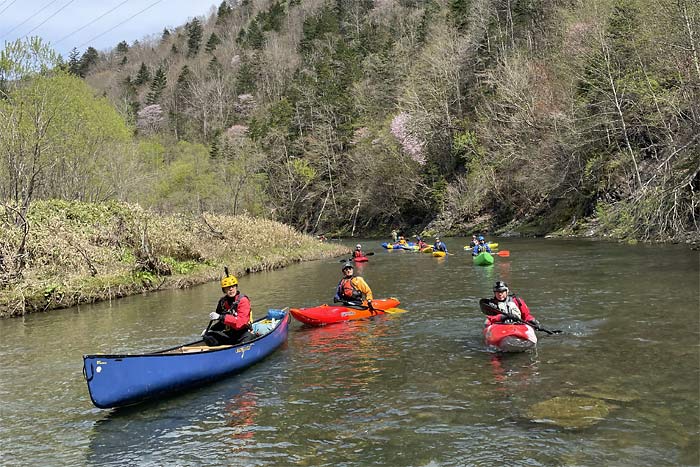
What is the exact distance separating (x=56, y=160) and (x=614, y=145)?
30.6 metres

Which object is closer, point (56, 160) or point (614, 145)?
point (56, 160)

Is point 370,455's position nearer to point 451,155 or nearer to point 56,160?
point 56,160

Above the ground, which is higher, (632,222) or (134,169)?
(134,169)

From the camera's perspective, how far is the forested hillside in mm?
24984

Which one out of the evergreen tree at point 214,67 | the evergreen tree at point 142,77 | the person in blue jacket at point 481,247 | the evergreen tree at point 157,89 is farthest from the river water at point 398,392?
the evergreen tree at point 142,77

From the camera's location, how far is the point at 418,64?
2335 inches

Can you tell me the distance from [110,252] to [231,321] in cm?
1270

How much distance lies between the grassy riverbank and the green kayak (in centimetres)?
982

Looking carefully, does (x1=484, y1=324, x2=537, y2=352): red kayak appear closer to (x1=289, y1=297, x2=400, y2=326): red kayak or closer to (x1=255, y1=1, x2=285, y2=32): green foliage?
(x1=289, y1=297, x2=400, y2=326): red kayak

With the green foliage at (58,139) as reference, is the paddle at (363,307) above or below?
below

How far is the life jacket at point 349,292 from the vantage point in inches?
579

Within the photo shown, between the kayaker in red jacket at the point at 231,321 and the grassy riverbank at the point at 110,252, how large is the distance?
951 cm

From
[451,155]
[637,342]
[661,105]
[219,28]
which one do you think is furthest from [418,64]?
[219,28]

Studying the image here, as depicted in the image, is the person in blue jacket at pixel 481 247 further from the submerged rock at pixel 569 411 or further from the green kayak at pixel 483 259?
the submerged rock at pixel 569 411
